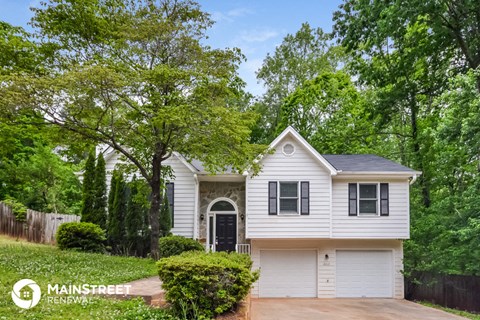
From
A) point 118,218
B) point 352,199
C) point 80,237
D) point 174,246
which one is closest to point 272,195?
point 352,199

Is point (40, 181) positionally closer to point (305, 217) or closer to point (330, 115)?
point (305, 217)

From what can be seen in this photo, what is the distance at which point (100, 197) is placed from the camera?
57.5 ft

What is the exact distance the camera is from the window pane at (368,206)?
677 inches

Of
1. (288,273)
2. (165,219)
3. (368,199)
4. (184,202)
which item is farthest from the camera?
(288,273)

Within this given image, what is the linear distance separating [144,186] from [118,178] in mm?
1998

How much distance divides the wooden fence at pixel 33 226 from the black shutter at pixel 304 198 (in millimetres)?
10329

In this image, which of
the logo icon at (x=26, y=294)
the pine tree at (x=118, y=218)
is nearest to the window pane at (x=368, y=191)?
the pine tree at (x=118, y=218)

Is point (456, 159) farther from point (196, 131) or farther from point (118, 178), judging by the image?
point (118, 178)

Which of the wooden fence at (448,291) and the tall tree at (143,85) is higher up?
the tall tree at (143,85)

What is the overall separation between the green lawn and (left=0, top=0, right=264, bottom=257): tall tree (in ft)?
9.90

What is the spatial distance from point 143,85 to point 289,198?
7.16 meters

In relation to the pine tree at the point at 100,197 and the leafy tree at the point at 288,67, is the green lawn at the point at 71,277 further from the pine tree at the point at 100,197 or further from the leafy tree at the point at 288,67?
the leafy tree at the point at 288,67

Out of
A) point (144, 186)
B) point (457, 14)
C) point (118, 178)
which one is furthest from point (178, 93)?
point (457, 14)

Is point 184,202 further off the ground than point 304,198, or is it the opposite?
point 304,198
